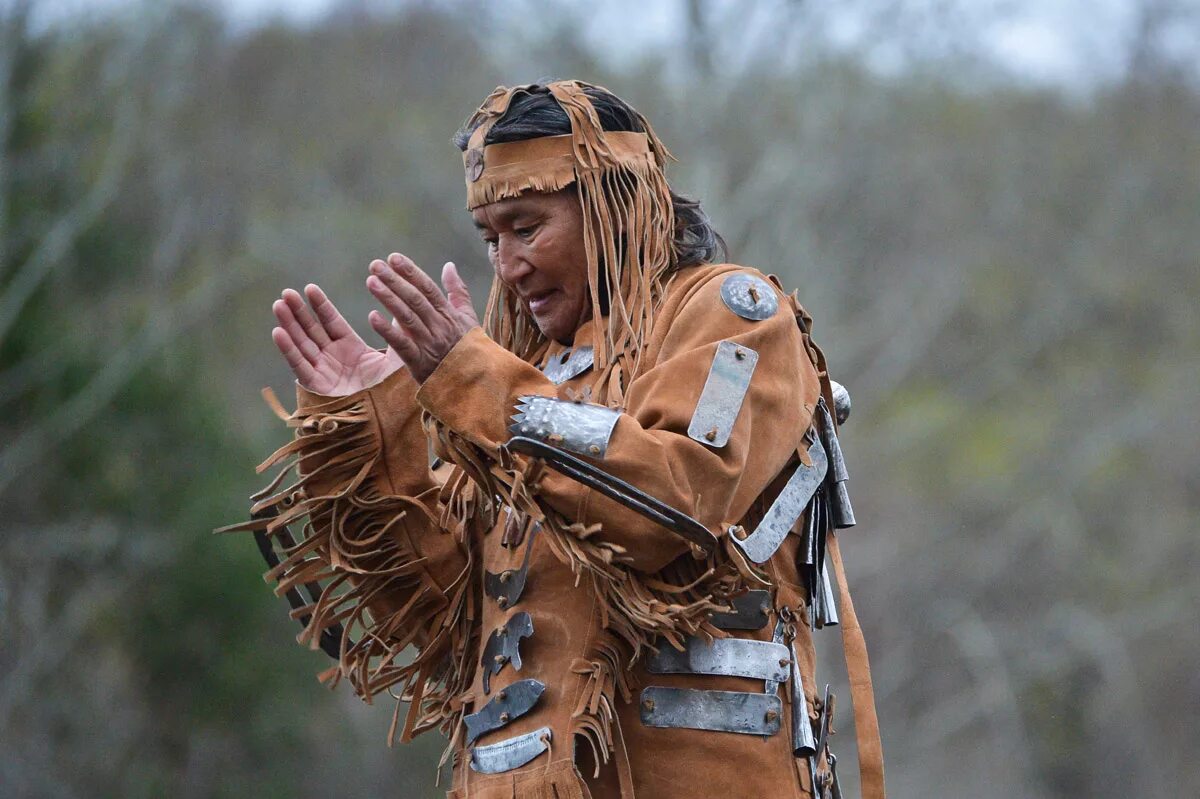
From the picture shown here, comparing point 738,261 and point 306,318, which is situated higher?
point 738,261

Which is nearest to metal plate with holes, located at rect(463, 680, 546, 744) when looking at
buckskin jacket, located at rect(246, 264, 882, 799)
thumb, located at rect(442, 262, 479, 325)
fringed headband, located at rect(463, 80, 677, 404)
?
buckskin jacket, located at rect(246, 264, 882, 799)

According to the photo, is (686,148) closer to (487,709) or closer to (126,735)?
(126,735)

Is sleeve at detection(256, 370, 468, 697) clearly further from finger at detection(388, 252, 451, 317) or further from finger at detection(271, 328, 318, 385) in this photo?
finger at detection(388, 252, 451, 317)

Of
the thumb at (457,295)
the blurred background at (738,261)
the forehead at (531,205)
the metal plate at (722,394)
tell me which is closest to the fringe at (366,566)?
the thumb at (457,295)

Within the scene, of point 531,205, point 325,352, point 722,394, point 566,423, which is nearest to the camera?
point 566,423

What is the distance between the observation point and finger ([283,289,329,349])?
361 cm

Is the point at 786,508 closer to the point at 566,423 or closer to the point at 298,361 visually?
the point at 566,423

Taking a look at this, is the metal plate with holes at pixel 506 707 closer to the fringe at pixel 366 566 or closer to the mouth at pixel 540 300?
the fringe at pixel 366 566

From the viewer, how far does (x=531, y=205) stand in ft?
11.7

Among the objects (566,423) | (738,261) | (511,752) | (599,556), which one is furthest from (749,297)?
(738,261)

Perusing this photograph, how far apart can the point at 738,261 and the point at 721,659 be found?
10489 millimetres

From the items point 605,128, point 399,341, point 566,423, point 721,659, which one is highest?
point 605,128

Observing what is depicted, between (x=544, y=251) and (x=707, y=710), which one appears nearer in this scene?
(x=707, y=710)

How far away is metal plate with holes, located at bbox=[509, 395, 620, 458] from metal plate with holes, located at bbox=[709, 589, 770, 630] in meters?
Result: 0.48
